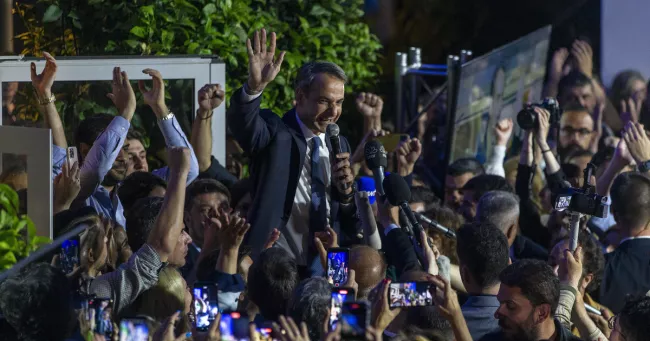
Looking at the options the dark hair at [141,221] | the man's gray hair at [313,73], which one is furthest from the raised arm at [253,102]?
the dark hair at [141,221]

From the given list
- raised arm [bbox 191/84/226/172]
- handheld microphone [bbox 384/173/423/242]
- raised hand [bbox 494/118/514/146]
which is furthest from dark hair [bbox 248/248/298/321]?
raised hand [bbox 494/118/514/146]

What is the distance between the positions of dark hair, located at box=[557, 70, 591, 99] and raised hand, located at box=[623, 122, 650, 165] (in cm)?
208

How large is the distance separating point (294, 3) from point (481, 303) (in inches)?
204

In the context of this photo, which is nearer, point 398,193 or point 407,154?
point 398,193

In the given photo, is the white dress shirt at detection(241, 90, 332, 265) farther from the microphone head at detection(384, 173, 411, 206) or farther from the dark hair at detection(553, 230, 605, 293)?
the dark hair at detection(553, 230, 605, 293)

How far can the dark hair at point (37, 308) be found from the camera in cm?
385

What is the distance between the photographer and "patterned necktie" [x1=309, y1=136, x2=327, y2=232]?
616 centimetres

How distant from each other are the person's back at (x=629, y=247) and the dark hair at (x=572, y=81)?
3.31m

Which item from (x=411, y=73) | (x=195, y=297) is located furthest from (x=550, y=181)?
(x=195, y=297)

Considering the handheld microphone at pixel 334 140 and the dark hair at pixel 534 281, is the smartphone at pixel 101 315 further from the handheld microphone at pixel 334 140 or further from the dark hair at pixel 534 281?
the handheld microphone at pixel 334 140

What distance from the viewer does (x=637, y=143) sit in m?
8.34

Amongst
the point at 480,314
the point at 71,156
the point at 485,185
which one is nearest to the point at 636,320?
the point at 480,314

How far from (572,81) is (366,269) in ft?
18.1

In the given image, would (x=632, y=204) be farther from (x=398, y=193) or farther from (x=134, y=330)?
(x=134, y=330)
